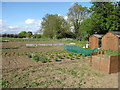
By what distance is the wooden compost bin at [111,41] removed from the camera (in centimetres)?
1630

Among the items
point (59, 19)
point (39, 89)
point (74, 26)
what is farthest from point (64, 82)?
point (59, 19)

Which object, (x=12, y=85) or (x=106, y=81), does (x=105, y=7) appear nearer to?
(x=106, y=81)

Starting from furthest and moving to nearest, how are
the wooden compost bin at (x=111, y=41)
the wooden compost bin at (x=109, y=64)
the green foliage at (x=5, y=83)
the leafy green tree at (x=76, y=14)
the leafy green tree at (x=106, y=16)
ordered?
the leafy green tree at (x=76, y=14) < the leafy green tree at (x=106, y=16) < the wooden compost bin at (x=111, y=41) < the wooden compost bin at (x=109, y=64) < the green foliage at (x=5, y=83)

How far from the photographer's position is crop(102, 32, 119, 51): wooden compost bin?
16.3 meters

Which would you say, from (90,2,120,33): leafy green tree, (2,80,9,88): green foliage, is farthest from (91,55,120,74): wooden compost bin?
(90,2,120,33): leafy green tree

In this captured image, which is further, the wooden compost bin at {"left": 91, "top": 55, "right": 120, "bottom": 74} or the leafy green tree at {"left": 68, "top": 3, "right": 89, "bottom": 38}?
the leafy green tree at {"left": 68, "top": 3, "right": 89, "bottom": 38}

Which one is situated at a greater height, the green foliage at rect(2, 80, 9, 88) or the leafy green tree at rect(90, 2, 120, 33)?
the leafy green tree at rect(90, 2, 120, 33)

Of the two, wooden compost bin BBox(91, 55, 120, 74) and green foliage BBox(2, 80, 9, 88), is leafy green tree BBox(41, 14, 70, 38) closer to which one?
wooden compost bin BBox(91, 55, 120, 74)

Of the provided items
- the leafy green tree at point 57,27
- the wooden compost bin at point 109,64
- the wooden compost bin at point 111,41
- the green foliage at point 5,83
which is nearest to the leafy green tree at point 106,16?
the wooden compost bin at point 111,41

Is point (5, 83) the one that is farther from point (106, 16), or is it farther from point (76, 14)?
point (76, 14)

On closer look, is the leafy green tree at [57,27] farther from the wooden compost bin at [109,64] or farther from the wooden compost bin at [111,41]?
the wooden compost bin at [109,64]

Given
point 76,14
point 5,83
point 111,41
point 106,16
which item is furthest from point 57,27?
point 5,83

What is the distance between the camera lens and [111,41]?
55.8 ft

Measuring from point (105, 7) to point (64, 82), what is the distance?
24.9 metres
